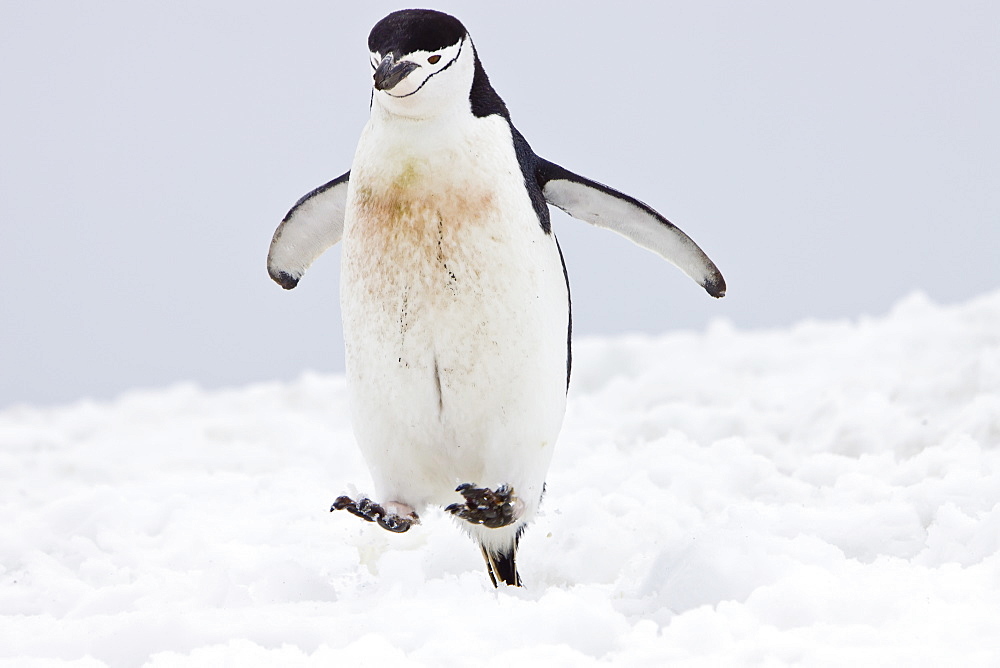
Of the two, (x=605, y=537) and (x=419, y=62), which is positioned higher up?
(x=419, y=62)

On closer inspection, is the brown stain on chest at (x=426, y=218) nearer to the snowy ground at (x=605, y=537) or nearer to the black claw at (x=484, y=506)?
the black claw at (x=484, y=506)

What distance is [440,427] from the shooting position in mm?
2295

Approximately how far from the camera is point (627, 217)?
257 centimetres

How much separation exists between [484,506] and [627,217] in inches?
32.0

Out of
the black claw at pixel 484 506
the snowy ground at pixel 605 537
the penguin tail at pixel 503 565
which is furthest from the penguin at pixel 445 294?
the snowy ground at pixel 605 537

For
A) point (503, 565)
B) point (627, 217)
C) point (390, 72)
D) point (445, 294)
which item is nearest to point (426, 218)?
point (445, 294)

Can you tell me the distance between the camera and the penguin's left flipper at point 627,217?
253 centimetres

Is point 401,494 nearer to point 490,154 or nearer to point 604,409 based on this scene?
point 490,154

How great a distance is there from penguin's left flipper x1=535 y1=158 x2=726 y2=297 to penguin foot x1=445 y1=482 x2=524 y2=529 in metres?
0.72

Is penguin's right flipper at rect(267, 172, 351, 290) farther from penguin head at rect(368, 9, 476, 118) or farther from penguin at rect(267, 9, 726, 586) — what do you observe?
penguin head at rect(368, 9, 476, 118)

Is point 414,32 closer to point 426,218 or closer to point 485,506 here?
point 426,218

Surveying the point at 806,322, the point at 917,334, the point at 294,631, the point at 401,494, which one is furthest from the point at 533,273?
the point at 806,322

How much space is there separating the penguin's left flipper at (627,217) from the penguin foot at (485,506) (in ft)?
2.38

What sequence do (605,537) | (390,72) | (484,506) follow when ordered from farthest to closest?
(605,537)
(484,506)
(390,72)
